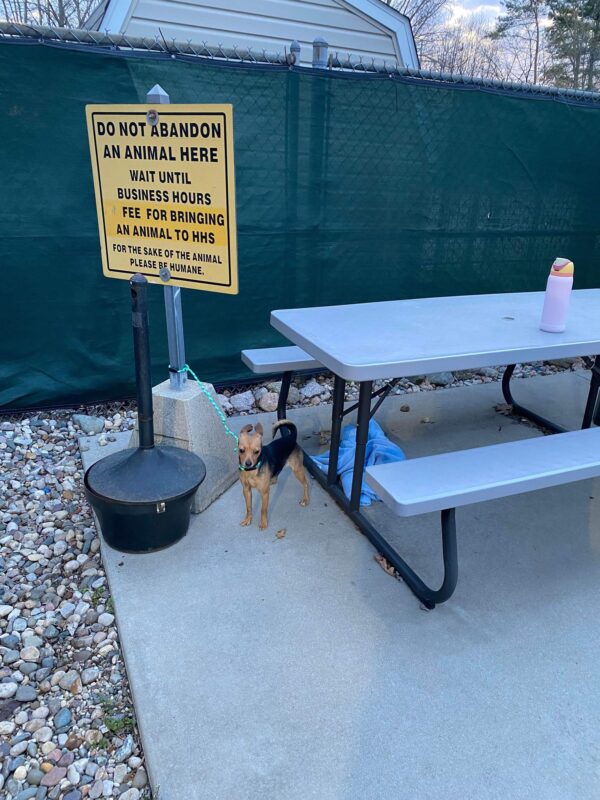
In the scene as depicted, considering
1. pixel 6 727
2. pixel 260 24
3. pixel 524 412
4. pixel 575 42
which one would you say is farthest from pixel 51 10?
pixel 6 727

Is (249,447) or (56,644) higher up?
(249,447)

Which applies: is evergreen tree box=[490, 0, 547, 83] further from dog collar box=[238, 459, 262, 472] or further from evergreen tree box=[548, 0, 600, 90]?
dog collar box=[238, 459, 262, 472]

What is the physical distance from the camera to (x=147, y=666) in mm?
1789

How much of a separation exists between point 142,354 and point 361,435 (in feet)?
3.24

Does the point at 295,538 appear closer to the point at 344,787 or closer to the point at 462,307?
the point at 344,787

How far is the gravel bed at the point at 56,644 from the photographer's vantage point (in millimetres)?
1528

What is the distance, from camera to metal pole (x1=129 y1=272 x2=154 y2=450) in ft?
6.88

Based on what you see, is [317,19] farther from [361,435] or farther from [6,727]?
[6,727]

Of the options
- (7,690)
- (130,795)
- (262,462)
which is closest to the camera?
(130,795)

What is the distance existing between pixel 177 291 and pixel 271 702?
1663 millimetres

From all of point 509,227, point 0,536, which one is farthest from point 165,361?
point 509,227

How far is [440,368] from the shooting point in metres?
2.08

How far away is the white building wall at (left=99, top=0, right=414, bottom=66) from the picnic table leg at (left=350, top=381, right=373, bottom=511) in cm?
397

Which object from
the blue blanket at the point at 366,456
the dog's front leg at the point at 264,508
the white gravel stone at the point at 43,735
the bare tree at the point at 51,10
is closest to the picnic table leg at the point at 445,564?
the blue blanket at the point at 366,456
